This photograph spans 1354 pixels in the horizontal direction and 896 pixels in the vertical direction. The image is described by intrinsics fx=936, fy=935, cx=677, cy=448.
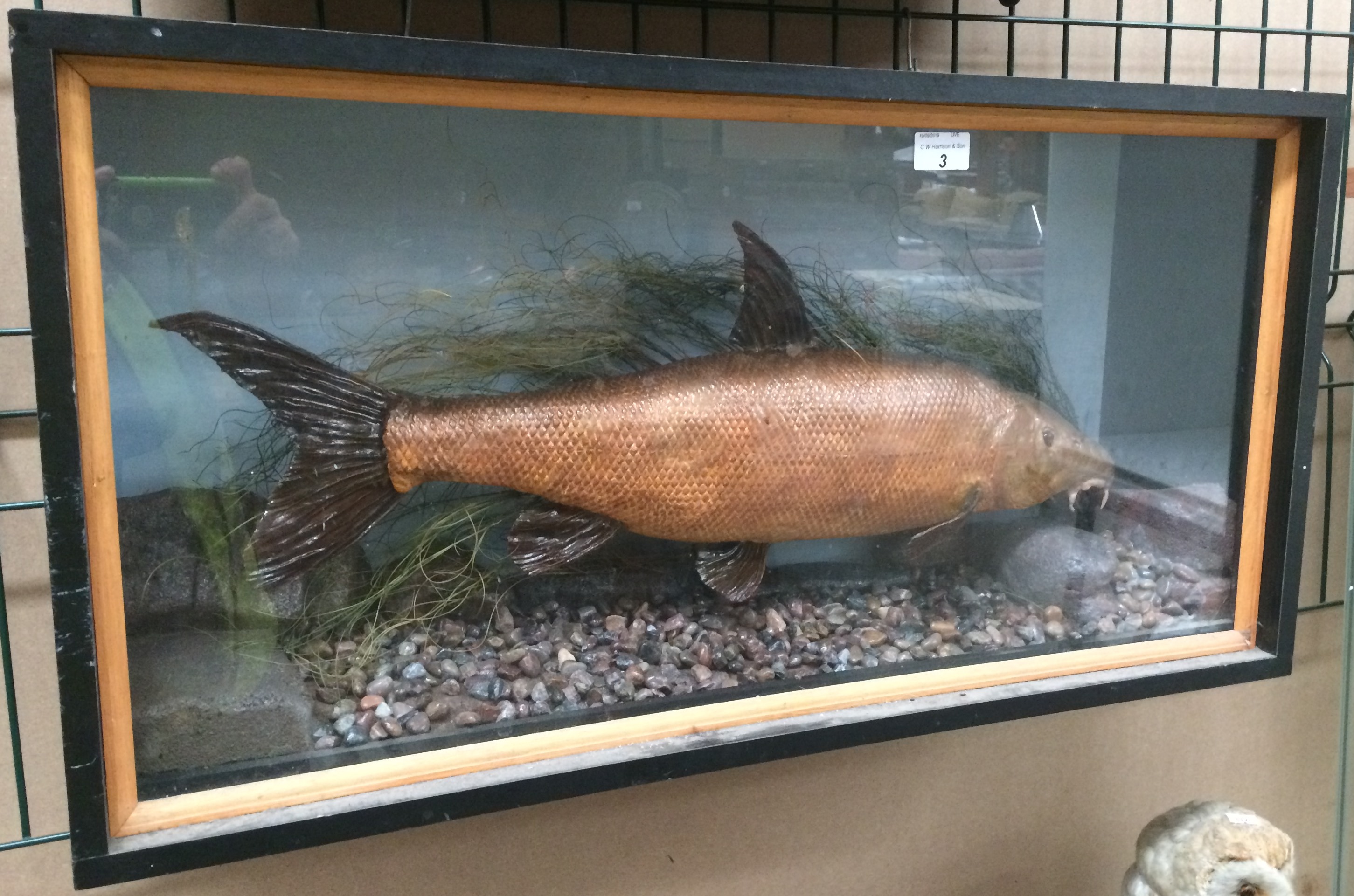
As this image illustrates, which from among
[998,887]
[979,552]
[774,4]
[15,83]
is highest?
[774,4]

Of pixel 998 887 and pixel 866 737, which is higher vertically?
pixel 866 737

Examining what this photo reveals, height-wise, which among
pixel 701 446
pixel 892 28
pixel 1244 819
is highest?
pixel 892 28

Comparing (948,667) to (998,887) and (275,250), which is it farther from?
(275,250)

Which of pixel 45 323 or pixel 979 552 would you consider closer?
pixel 45 323

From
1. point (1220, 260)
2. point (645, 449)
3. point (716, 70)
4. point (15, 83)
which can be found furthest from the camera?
point (1220, 260)

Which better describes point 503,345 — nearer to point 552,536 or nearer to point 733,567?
point 552,536

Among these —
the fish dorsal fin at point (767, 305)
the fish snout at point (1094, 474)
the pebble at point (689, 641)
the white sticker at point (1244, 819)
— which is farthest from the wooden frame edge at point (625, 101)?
the white sticker at point (1244, 819)

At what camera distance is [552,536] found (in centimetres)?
77

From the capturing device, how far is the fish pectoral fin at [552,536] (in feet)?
2.50

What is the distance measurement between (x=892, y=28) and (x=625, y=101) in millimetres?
Result: 389

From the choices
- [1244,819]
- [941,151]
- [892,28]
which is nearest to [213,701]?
[941,151]

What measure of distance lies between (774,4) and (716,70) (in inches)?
9.9

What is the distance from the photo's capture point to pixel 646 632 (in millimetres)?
802

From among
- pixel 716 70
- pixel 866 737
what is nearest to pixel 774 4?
pixel 716 70
